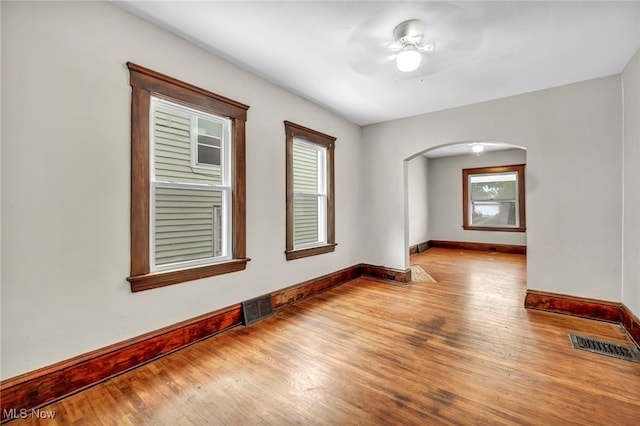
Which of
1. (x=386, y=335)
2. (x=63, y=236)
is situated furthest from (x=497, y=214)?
(x=63, y=236)

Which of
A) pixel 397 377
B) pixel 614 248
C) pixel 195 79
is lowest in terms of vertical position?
pixel 397 377

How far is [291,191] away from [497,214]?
21.9 feet

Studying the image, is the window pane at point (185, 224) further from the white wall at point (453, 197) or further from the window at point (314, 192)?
the white wall at point (453, 197)

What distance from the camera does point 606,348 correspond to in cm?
238

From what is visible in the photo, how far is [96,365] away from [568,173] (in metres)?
5.03

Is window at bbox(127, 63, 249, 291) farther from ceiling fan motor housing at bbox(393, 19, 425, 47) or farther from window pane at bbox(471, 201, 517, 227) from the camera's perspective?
window pane at bbox(471, 201, 517, 227)

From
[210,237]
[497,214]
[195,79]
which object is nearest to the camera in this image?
[195,79]

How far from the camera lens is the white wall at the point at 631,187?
2.53 m

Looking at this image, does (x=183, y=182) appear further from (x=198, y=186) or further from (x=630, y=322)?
(x=630, y=322)

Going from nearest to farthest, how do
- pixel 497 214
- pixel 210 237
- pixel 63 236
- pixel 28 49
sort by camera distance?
pixel 28 49
pixel 63 236
pixel 210 237
pixel 497 214

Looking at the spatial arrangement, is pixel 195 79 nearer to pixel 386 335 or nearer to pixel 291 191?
pixel 291 191

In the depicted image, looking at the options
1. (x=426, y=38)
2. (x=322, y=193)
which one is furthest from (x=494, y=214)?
(x=426, y=38)

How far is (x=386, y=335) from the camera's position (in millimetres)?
2645

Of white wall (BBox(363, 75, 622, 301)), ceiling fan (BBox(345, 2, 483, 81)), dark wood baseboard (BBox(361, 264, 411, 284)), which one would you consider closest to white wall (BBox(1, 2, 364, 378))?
ceiling fan (BBox(345, 2, 483, 81))
